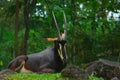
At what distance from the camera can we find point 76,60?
13.3 metres

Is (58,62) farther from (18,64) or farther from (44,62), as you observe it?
(18,64)

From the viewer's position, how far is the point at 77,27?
1384 cm

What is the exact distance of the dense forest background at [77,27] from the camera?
42.9 ft

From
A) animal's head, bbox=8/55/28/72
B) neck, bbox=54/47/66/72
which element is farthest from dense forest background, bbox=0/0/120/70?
neck, bbox=54/47/66/72

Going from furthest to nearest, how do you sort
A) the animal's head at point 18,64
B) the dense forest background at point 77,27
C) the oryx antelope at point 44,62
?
1. the dense forest background at point 77,27
2. the animal's head at point 18,64
3. the oryx antelope at point 44,62

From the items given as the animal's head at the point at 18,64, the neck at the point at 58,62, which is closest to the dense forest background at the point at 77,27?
the animal's head at the point at 18,64

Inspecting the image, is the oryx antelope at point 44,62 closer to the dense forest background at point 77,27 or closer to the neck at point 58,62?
the neck at point 58,62

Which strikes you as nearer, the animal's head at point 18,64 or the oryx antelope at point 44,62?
the oryx antelope at point 44,62

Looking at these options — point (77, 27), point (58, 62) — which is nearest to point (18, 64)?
point (58, 62)

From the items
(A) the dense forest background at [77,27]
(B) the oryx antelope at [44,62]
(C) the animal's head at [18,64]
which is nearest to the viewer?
(B) the oryx antelope at [44,62]

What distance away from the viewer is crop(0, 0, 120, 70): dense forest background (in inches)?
514

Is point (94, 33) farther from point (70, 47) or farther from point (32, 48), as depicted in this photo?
point (32, 48)

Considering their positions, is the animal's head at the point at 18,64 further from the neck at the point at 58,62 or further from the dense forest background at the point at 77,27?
the dense forest background at the point at 77,27

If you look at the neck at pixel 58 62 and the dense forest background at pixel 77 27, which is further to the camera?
the dense forest background at pixel 77 27
